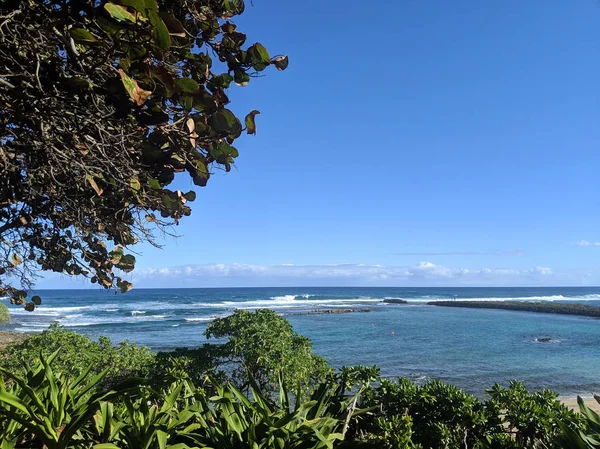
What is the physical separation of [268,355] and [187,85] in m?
4.52

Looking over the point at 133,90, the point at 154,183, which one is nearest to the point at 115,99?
the point at 133,90

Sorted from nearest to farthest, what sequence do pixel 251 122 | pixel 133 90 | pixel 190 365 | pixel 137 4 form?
→ 1. pixel 137 4
2. pixel 133 90
3. pixel 251 122
4. pixel 190 365

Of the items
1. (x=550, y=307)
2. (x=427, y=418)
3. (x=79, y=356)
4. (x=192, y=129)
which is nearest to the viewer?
(x=192, y=129)

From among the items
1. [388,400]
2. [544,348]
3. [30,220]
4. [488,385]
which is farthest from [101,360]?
[544,348]

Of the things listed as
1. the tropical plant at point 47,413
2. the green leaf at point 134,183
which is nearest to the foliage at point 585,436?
the tropical plant at point 47,413

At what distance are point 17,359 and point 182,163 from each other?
5.75m

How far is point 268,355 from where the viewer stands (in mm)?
5832

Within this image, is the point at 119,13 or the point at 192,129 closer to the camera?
the point at 119,13

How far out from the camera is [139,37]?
191cm

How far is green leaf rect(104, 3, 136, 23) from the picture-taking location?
1.63 meters

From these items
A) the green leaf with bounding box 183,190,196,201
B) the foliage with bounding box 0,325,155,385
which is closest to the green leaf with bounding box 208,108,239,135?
the green leaf with bounding box 183,190,196,201

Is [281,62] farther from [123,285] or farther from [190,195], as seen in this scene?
[123,285]

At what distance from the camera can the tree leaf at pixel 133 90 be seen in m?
1.74

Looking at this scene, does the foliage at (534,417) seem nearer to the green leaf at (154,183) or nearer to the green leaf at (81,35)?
the green leaf at (154,183)
